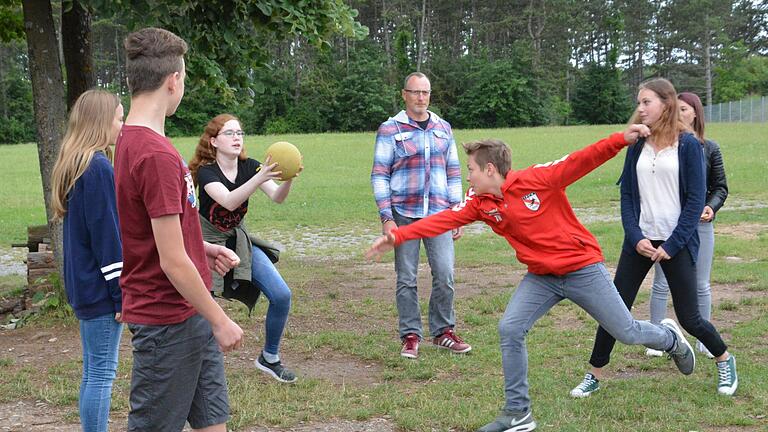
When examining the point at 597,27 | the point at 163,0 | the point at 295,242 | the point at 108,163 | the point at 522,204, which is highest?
the point at 597,27

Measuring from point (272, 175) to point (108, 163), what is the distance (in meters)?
1.11

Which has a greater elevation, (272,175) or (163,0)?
(163,0)

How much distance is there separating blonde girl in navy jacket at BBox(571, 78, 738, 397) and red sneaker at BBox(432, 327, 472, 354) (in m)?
1.38

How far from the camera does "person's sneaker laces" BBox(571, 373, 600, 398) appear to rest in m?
5.59

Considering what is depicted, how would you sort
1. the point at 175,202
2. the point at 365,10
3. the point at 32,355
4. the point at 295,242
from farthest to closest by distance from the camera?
the point at 365,10 → the point at 295,242 → the point at 32,355 → the point at 175,202

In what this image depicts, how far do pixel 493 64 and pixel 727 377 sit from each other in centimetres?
6964

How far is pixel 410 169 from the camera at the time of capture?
274 inches

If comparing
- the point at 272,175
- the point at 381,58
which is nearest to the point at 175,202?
the point at 272,175

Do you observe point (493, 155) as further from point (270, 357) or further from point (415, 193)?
point (270, 357)

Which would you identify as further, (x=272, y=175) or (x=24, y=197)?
(x=24, y=197)

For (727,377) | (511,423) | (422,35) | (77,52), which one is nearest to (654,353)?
(727,377)

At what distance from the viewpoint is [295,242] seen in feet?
47.3

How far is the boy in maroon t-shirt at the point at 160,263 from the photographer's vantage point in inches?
123

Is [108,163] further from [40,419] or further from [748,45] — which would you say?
[748,45]
